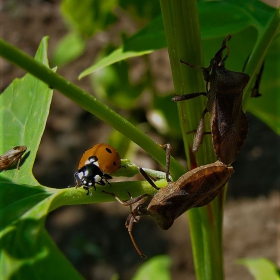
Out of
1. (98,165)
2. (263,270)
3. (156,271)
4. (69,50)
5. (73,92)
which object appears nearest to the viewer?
(73,92)

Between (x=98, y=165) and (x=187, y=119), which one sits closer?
(x=187, y=119)

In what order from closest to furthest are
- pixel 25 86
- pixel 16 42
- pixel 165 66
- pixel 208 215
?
pixel 208 215 → pixel 25 86 → pixel 165 66 → pixel 16 42

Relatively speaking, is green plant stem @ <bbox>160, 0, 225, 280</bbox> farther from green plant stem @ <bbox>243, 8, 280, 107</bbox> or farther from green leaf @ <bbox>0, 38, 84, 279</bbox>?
green leaf @ <bbox>0, 38, 84, 279</bbox>

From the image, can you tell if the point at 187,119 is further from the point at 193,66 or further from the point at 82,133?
the point at 82,133

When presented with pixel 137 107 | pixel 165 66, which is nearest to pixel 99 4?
pixel 137 107

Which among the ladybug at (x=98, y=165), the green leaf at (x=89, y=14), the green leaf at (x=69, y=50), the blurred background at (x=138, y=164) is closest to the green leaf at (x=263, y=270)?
the ladybug at (x=98, y=165)

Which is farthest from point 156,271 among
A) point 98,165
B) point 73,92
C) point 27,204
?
point 73,92

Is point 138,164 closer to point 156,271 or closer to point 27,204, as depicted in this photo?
point 156,271

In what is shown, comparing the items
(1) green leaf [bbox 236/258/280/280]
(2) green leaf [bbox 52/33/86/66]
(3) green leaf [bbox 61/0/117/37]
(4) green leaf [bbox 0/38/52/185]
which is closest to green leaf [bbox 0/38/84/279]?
(4) green leaf [bbox 0/38/52/185]
